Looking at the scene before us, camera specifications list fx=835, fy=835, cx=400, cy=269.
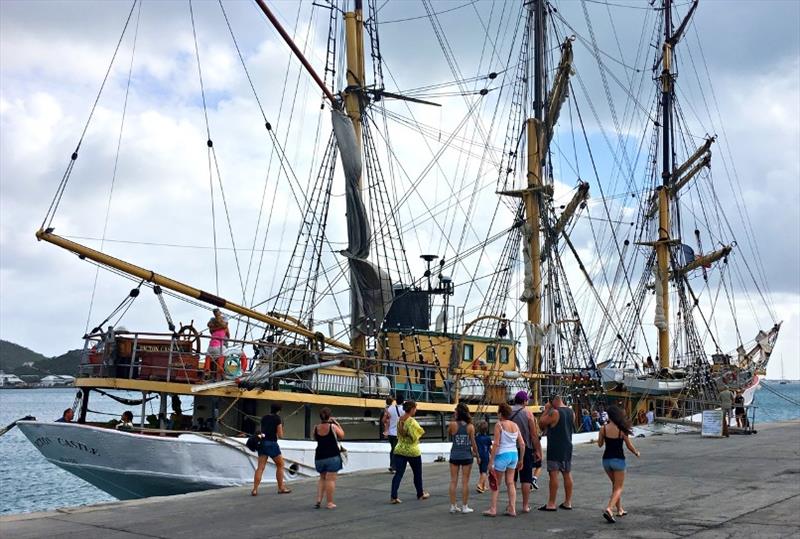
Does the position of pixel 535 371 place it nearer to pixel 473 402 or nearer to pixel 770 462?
pixel 473 402

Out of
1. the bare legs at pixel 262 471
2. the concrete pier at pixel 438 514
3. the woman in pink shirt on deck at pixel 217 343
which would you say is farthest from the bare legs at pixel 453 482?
the woman in pink shirt on deck at pixel 217 343

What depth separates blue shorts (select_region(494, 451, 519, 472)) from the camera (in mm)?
11359

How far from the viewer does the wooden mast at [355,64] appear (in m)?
28.8

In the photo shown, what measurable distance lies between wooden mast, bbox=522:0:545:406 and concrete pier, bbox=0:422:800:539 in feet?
51.2

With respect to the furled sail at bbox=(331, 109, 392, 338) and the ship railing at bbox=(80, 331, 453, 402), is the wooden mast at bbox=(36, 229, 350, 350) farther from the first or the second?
the furled sail at bbox=(331, 109, 392, 338)

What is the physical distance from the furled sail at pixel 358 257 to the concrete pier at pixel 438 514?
9.51 meters

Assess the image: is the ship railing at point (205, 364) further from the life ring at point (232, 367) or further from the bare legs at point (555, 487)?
the bare legs at point (555, 487)

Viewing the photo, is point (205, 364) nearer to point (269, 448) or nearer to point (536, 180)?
point (269, 448)

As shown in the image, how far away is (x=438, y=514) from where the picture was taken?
38.6ft

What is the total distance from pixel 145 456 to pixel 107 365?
2.67 meters

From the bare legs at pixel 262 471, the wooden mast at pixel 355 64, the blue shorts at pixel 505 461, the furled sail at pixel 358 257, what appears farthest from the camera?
the wooden mast at pixel 355 64

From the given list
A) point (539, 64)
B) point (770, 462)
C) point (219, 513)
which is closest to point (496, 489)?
point (219, 513)

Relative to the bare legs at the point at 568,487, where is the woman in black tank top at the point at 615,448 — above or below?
above

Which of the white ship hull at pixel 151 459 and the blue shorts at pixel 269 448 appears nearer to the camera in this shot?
the blue shorts at pixel 269 448
